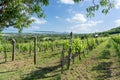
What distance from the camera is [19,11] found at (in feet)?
30.5

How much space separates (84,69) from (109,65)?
2.09 meters

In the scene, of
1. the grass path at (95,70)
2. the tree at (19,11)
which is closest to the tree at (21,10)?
the tree at (19,11)

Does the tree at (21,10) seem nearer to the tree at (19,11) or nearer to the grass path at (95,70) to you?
the tree at (19,11)

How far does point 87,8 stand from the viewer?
732 centimetres

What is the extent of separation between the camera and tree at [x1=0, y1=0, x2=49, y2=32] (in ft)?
27.0

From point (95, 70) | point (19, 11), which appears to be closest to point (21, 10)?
point (19, 11)

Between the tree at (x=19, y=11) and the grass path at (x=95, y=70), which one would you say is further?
the grass path at (x=95, y=70)

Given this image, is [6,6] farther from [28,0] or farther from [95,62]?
[95,62]

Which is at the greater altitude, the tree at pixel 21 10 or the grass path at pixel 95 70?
the tree at pixel 21 10

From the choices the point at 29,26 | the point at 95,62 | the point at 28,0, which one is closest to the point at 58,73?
the point at 95,62

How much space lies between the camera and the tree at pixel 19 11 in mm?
8219

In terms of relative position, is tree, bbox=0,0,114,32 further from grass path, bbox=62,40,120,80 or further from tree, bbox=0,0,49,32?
grass path, bbox=62,40,120,80

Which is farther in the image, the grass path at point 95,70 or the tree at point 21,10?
the grass path at point 95,70

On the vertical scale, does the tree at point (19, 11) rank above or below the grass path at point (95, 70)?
above
